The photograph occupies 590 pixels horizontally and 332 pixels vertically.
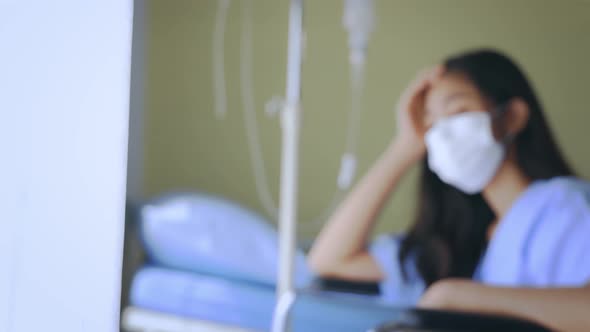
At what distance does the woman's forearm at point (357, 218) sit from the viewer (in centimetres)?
105

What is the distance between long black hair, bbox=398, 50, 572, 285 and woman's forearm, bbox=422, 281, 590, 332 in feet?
0.11

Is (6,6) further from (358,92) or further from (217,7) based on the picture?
(358,92)

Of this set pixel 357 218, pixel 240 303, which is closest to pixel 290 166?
pixel 357 218

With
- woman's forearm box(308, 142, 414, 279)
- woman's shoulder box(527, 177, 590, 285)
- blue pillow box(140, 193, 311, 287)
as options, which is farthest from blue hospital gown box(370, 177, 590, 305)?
blue pillow box(140, 193, 311, 287)

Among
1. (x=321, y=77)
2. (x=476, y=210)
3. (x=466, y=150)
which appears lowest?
(x=476, y=210)

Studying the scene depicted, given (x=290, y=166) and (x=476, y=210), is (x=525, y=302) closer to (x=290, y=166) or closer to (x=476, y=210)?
(x=476, y=210)

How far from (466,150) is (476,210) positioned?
4.8 inches

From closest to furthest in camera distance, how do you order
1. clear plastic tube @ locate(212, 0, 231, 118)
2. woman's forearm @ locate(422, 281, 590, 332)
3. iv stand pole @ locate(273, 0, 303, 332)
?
woman's forearm @ locate(422, 281, 590, 332) < iv stand pole @ locate(273, 0, 303, 332) < clear plastic tube @ locate(212, 0, 231, 118)

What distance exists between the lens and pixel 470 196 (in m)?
1.03

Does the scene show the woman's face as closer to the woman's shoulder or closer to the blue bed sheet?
the woman's shoulder

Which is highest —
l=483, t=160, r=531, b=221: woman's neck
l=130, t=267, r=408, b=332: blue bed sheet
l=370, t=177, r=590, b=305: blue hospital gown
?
l=483, t=160, r=531, b=221: woman's neck

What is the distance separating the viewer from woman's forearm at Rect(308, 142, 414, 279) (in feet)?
3.46

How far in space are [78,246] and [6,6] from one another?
58 centimetres

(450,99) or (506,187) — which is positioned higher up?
(450,99)
